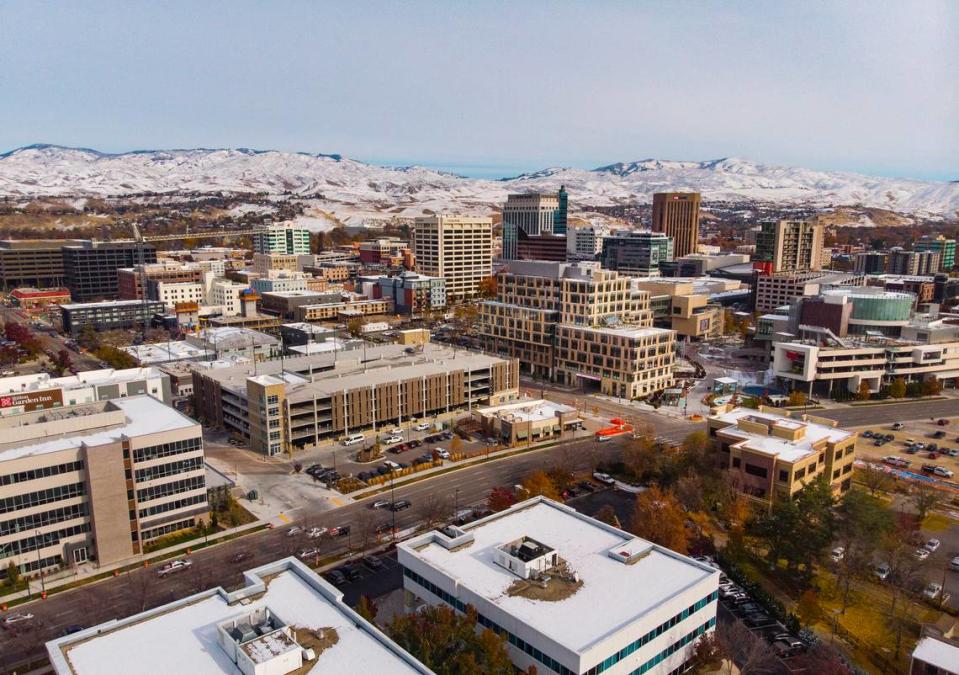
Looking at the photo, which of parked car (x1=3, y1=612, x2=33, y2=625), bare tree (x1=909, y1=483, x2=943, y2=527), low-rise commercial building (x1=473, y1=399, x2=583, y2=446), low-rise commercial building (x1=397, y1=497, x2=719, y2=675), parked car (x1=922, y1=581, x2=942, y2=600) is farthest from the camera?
low-rise commercial building (x1=473, y1=399, x2=583, y2=446)

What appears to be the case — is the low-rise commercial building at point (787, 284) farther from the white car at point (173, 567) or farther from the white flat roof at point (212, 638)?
the white flat roof at point (212, 638)

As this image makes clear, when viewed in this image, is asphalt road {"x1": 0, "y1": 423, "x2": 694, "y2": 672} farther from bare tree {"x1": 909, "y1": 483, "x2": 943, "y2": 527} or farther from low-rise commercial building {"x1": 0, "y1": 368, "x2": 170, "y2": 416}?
bare tree {"x1": 909, "y1": 483, "x2": 943, "y2": 527}

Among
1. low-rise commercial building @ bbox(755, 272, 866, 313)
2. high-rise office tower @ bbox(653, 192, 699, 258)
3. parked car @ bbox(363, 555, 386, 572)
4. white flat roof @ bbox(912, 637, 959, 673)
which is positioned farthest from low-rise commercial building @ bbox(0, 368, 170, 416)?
high-rise office tower @ bbox(653, 192, 699, 258)

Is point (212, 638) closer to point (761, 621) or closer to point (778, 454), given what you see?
point (761, 621)

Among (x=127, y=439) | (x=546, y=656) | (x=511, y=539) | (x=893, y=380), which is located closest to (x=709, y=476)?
(x=511, y=539)

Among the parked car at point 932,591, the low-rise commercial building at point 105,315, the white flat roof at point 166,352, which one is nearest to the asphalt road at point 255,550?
the parked car at point 932,591

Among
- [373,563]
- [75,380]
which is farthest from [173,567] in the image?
[75,380]
